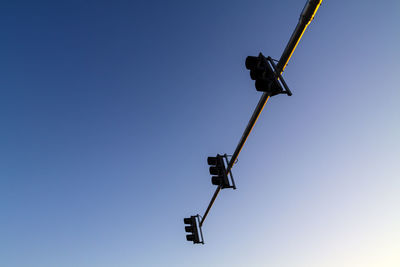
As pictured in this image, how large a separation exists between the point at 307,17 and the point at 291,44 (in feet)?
1.33

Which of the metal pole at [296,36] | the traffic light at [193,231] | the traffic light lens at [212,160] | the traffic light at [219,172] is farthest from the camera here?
the traffic light at [193,231]

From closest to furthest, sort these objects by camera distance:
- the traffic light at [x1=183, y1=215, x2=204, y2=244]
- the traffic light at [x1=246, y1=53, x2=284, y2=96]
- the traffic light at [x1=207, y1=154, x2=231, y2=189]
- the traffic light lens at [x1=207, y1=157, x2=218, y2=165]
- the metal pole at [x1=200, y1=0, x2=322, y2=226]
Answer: the metal pole at [x1=200, y1=0, x2=322, y2=226]
the traffic light at [x1=246, y1=53, x2=284, y2=96]
the traffic light at [x1=207, y1=154, x2=231, y2=189]
the traffic light lens at [x1=207, y1=157, x2=218, y2=165]
the traffic light at [x1=183, y1=215, x2=204, y2=244]

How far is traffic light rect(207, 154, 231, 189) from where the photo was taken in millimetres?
5852

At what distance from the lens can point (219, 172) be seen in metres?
5.93

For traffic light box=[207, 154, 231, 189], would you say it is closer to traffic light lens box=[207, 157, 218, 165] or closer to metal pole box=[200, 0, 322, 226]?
traffic light lens box=[207, 157, 218, 165]

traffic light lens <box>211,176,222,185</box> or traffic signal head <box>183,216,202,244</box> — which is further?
traffic signal head <box>183,216,202,244</box>

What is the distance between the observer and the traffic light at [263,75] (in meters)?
3.75

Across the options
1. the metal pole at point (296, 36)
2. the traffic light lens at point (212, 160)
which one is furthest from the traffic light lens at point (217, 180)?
the metal pole at point (296, 36)

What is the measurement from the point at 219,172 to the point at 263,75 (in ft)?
9.61

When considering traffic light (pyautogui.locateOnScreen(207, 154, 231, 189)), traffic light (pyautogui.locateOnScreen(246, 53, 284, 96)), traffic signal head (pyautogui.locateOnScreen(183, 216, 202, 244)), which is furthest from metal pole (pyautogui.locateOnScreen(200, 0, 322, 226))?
traffic signal head (pyautogui.locateOnScreen(183, 216, 202, 244))

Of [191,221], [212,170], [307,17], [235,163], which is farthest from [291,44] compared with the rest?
[191,221]

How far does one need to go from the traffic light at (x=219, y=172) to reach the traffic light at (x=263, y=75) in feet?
8.84

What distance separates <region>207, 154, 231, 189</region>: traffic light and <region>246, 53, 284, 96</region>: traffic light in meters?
2.69

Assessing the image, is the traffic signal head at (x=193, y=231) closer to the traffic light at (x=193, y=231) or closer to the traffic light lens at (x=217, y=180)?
the traffic light at (x=193, y=231)
